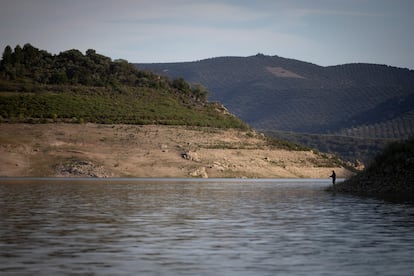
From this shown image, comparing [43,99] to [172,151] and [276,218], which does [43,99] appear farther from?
[276,218]

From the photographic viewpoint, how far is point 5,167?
101625 mm

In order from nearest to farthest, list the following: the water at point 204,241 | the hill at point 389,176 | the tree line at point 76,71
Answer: the water at point 204,241
the hill at point 389,176
the tree line at point 76,71

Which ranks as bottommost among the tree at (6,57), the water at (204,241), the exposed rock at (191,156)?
the exposed rock at (191,156)

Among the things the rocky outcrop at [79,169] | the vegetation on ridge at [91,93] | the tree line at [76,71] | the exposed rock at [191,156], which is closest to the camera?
the rocky outcrop at [79,169]

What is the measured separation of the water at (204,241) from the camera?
16.0 m

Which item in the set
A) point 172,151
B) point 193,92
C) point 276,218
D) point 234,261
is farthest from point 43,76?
point 234,261

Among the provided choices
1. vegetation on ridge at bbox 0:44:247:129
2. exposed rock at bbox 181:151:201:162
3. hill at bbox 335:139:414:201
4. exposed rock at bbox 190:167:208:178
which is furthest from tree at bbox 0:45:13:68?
hill at bbox 335:139:414:201

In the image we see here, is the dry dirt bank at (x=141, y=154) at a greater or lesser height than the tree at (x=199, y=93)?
lesser

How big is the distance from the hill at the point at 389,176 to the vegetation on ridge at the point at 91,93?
76.8 meters

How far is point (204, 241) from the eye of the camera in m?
20.8

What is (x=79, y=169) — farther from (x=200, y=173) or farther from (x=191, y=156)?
(x=191, y=156)

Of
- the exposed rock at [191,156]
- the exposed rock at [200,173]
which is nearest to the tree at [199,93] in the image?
the exposed rock at [191,156]

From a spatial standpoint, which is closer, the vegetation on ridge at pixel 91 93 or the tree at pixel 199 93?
the vegetation on ridge at pixel 91 93

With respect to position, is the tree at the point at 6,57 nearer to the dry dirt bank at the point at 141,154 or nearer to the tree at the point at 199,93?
the tree at the point at 199,93
